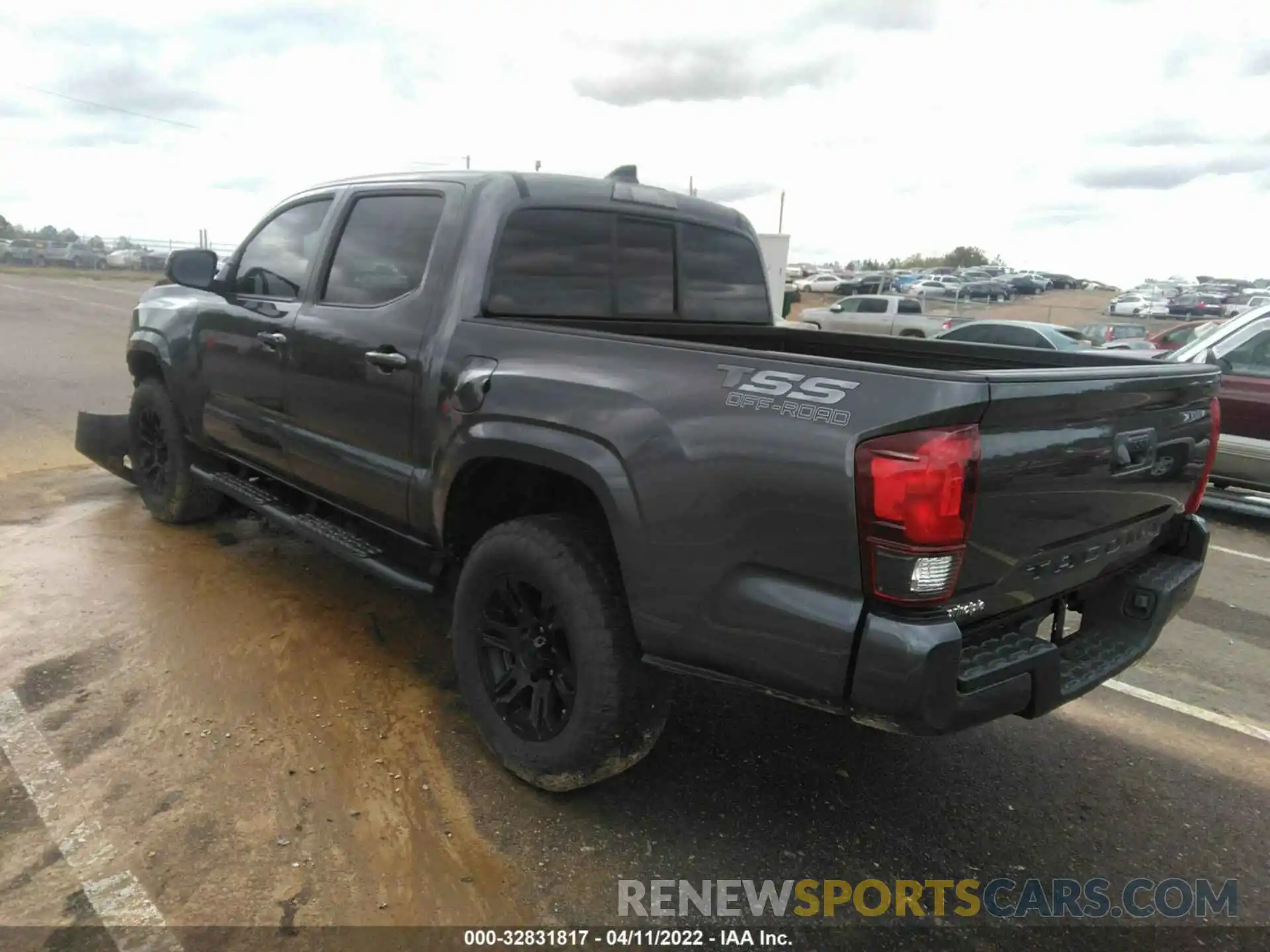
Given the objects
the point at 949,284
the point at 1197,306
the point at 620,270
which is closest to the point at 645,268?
the point at 620,270

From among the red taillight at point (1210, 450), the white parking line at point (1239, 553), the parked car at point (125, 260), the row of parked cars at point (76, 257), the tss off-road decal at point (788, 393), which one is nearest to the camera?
the tss off-road decal at point (788, 393)

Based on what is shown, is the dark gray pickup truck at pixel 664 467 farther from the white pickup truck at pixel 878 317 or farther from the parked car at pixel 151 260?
the parked car at pixel 151 260

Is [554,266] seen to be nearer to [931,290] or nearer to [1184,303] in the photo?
[931,290]

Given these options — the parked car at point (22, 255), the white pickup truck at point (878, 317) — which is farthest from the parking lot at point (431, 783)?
the parked car at point (22, 255)

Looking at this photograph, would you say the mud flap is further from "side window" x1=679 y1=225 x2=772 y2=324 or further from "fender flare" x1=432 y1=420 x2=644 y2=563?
"side window" x1=679 y1=225 x2=772 y2=324

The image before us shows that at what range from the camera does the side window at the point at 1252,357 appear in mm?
7320

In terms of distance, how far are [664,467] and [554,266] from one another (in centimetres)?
135

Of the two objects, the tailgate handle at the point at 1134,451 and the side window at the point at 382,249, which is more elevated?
the side window at the point at 382,249

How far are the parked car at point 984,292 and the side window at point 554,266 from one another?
42.4 m

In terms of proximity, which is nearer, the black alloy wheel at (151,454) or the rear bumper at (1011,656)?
the rear bumper at (1011,656)

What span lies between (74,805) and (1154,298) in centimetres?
5752

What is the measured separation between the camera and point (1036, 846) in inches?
115

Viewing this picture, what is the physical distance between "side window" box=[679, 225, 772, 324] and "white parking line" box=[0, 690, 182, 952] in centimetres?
289

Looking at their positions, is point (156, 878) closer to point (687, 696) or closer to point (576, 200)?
point (687, 696)
